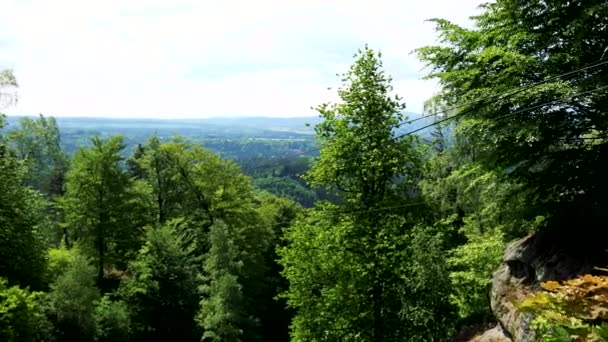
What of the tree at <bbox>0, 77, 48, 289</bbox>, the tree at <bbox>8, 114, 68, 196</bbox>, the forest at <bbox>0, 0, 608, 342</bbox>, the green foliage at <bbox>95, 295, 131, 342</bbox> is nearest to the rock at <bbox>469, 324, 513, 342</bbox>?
the forest at <bbox>0, 0, 608, 342</bbox>

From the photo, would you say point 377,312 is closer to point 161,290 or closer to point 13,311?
point 13,311

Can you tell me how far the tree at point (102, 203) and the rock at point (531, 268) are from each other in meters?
25.6

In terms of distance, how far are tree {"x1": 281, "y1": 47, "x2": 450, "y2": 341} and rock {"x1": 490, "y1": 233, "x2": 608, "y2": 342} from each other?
292cm

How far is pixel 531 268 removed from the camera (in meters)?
10.4

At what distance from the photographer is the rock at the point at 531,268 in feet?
30.5

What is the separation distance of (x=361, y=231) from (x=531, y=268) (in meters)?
4.58

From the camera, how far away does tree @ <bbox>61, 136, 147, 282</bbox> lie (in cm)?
3127

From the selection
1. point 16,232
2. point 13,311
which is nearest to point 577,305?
point 13,311

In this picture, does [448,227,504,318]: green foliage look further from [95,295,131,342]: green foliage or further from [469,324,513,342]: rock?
[95,295,131,342]: green foliage

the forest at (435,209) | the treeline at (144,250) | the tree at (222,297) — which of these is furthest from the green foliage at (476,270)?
the treeline at (144,250)

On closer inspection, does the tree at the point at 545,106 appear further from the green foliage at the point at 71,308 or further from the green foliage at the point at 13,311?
the green foliage at the point at 71,308

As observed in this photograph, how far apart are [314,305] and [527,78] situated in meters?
7.93

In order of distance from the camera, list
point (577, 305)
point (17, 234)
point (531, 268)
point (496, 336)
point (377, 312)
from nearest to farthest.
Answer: point (577, 305) → point (531, 268) → point (496, 336) → point (377, 312) → point (17, 234)

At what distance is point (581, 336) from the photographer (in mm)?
5230
